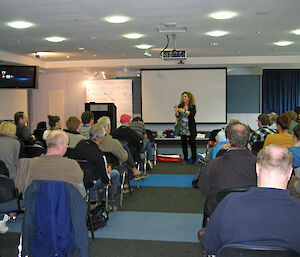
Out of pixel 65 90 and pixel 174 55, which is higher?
pixel 174 55

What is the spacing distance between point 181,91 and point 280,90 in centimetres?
390

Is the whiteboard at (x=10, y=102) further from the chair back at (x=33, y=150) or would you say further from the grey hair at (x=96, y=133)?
the grey hair at (x=96, y=133)

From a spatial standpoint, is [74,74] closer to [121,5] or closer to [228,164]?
[121,5]

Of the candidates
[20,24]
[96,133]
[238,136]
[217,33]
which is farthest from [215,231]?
[217,33]

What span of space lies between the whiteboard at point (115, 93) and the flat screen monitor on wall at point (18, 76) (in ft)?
12.9

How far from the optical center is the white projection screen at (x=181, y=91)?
12531mm

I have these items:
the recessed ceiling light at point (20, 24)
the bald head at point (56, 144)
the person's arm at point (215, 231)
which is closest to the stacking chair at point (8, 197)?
the bald head at point (56, 144)

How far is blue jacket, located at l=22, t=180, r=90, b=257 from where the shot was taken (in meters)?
2.79

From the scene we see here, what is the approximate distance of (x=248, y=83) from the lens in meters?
13.1

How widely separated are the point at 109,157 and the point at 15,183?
1853 millimetres

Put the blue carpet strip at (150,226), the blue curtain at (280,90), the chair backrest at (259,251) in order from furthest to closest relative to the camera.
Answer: the blue curtain at (280,90) → the blue carpet strip at (150,226) → the chair backrest at (259,251)

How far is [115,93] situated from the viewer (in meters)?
13.3

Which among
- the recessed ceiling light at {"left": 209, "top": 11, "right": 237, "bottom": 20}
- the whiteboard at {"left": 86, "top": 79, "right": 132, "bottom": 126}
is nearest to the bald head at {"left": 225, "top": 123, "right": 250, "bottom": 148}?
the recessed ceiling light at {"left": 209, "top": 11, "right": 237, "bottom": 20}

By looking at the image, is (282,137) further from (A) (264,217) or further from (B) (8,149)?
(B) (8,149)
